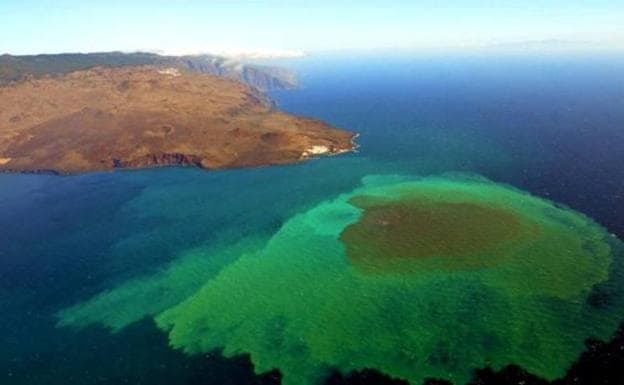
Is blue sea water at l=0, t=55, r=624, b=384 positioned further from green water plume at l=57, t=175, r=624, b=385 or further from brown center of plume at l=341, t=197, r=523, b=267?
brown center of plume at l=341, t=197, r=523, b=267

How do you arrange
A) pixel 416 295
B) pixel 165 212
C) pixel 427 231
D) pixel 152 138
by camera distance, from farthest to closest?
pixel 152 138 → pixel 165 212 → pixel 427 231 → pixel 416 295

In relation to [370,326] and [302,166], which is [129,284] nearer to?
[370,326]

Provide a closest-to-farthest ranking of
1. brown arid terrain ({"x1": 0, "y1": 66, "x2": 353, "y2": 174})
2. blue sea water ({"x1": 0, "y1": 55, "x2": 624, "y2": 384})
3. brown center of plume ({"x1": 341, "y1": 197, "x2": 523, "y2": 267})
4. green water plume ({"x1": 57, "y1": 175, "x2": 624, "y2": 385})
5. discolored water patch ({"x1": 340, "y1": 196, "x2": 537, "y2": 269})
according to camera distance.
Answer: green water plume ({"x1": 57, "y1": 175, "x2": 624, "y2": 385})
blue sea water ({"x1": 0, "y1": 55, "x2": 624, "y2": 384})
discolored water patch ({"x1": 340, "y1": 196, "x2": 537, "y2": 269})
brown center of plume ({"x1": 341, "y1": 197, "x2": 523, "y2": 267})
brown arid terrain ({"x1": 0, "y1": 66, "x2": 353, "y2": 174})

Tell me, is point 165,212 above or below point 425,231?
below

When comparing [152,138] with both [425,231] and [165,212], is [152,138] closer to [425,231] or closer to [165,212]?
[165,212]

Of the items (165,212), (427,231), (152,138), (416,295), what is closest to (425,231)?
(427,231)

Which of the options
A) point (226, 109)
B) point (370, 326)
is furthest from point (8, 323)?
point (226, 109)

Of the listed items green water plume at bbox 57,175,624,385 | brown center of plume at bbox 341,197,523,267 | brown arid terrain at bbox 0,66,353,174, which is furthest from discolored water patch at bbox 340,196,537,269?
brown arid terrain at bbox 0,66,353,174
